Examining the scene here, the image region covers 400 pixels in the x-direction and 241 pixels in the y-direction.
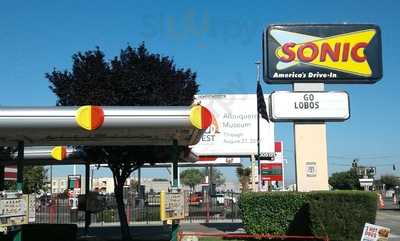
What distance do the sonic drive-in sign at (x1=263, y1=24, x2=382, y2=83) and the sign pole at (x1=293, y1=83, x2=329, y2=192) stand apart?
6.43 feet

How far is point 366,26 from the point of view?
2244 centimetres

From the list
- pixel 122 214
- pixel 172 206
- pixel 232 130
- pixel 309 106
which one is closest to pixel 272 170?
pixel 232 130

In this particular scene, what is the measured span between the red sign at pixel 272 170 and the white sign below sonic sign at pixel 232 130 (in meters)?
12.3

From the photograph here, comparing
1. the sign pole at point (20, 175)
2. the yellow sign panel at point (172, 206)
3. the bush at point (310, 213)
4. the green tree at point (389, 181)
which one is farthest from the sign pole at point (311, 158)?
the green tree at point (389, 181)

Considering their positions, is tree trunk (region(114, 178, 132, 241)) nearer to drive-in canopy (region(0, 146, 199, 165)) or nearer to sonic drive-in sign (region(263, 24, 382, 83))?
drive-in canopy (region(0, 146, 199, 165))

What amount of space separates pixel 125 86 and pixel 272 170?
3050 centimetres

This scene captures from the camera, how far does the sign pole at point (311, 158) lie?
2219cm

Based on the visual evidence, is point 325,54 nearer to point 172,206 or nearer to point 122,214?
point 122,214

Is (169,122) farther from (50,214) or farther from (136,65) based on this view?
(50,214)

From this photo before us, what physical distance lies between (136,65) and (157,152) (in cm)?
303

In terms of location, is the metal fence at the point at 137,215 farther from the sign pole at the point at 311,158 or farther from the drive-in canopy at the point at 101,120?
the drive-in canopy at the point at 101,120

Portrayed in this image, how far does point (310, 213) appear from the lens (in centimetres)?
1856

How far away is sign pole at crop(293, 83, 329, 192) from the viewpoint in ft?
72.8

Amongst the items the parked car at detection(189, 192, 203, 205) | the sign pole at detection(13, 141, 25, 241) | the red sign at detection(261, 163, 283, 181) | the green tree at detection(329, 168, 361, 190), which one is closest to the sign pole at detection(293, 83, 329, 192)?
the sign pole at detection(13, 141, 25, 241)
